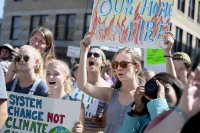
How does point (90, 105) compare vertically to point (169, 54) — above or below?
below

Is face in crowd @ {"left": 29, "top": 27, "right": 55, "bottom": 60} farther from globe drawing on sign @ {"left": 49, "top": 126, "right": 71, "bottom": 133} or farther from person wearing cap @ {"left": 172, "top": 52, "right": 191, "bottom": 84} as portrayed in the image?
person wearing cap @ {"left": 172, "top": 52, "right": 191, "bottom": 84}

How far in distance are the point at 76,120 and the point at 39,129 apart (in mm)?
396

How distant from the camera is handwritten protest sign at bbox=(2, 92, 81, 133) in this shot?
339 centimetres

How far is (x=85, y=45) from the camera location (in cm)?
382

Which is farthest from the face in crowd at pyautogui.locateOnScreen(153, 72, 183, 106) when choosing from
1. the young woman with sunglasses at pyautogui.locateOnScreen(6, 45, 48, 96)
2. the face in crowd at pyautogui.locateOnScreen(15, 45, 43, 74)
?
the face in crowd at pyautogui.locateOnScreen(15, 45, 43, 74)

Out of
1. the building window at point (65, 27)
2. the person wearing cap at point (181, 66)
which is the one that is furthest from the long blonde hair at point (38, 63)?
the building window at point (65, 27)

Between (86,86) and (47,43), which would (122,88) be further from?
(47,43)

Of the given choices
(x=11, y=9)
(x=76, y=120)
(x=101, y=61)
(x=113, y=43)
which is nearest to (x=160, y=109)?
(x=76, y=120)

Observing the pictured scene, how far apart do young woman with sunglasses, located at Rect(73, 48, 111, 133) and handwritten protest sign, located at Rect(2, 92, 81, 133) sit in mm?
517

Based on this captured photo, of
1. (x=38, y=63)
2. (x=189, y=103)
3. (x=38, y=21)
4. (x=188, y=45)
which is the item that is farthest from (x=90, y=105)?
(x=188, y=45)

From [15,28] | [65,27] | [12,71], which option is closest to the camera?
[12,71]

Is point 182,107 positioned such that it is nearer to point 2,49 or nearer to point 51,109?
point 51,109

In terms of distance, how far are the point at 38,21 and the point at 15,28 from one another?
2.29 metres

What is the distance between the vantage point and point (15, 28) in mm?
29156
